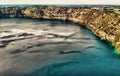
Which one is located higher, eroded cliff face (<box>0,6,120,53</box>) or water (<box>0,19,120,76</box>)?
eroded cliff face (<box>0,6,120,53</box>)

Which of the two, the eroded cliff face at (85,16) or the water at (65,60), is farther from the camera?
the eroded cliff face at (85,16)

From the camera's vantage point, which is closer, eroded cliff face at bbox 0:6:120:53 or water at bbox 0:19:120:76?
water at bbox 0:19:120:76

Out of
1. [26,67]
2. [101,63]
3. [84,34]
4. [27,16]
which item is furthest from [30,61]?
[27,16]

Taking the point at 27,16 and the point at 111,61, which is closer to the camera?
the point at 111,61

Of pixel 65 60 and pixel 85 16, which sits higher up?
pixel 85 16

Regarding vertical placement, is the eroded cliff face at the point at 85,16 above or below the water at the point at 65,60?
above

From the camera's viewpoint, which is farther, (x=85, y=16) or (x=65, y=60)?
(x=85, y=16)
